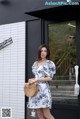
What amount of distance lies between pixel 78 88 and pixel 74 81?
34 cm

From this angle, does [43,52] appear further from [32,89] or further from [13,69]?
[13,69]

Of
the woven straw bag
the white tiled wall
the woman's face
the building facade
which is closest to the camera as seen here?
the woven straw bag

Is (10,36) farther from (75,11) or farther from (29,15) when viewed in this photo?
(75,11)

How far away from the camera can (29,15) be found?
901cm

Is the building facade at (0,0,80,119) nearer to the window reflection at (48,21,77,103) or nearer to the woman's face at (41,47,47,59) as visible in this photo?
the window reflection at (48,21,77,103)

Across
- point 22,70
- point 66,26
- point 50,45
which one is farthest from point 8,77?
point 66,26

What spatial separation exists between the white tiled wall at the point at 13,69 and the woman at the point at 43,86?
2433mm

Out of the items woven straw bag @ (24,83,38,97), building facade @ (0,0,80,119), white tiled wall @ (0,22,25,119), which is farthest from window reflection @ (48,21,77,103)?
woven straw bag @ (24,83,38,97)

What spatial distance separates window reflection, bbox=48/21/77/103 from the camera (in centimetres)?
809

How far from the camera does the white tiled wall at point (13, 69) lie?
360 inches

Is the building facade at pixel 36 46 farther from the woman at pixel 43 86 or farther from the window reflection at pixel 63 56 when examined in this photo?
the woman at pixel 43 86

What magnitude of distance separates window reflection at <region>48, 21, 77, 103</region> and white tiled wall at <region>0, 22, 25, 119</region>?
98 cm

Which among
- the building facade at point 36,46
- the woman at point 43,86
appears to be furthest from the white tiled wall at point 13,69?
the woman at point 43,86

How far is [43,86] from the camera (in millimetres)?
6559
